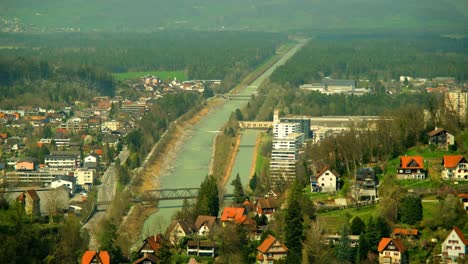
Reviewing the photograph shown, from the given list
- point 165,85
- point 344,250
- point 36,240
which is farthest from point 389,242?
point 165,85

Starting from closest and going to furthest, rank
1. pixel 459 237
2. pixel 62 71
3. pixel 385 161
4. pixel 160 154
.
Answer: pixel 459 237 < pixel 385 161 < pixel 160 154 < pixel 62 71

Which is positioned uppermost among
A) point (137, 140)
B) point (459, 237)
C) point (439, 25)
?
point (459, 237)

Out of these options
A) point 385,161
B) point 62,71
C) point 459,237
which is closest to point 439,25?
point 62,71

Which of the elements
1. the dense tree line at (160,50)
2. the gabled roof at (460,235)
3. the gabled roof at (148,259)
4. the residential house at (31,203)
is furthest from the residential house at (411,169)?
the dense tree line at (160,50)

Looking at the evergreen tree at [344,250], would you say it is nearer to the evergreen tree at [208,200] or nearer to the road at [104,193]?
the evergreen tree at [208,200]

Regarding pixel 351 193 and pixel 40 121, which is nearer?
pixel 351 193

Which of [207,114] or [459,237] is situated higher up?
[459,237]

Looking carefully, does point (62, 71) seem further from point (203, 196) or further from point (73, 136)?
point (203, 196)
